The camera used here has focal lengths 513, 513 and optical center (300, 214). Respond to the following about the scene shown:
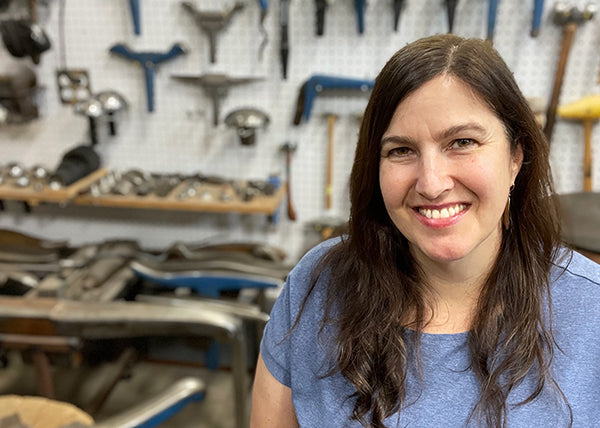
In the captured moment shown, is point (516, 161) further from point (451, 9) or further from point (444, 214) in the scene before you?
point (451, 9)

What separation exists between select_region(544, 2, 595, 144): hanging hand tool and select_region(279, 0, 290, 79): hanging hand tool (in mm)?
1266

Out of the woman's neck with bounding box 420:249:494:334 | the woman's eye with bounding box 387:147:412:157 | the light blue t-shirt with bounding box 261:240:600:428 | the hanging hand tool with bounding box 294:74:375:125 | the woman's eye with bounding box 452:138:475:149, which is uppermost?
the hanging hand tool with bounding box 294:74:375:125

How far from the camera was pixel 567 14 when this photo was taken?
2342 mm

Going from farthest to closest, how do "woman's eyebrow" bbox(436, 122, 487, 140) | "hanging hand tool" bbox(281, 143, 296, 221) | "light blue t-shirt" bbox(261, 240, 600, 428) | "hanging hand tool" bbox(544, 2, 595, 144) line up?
"hanging hand tool" bbox(281, 143, 296, 221) → "hanging hand tool" bbox(544, 2, 595, 144) → "light blue t-shirt" bbox(261, 240, 600, 428) → "woman's eyebrow" bbox(436, 122, 487, 140)

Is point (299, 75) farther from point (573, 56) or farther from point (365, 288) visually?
point (365, 288)

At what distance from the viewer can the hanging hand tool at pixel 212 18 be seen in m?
2.58

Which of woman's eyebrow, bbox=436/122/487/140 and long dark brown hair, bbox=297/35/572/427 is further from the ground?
woman's eyebrow, bbox=436/122/487/140

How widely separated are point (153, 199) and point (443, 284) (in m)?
1.98

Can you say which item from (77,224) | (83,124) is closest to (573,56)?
(83,124)

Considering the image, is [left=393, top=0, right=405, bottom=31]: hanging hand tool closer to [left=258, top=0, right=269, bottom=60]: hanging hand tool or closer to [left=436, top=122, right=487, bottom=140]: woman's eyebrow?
[left=258, top=0, right=269, bottom=60]: hanging hand tool

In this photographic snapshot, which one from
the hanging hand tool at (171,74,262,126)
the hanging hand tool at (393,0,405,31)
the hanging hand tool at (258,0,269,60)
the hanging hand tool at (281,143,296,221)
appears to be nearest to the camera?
the hanging hand tool at (393,0,405,31)

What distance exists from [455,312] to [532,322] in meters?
0.14

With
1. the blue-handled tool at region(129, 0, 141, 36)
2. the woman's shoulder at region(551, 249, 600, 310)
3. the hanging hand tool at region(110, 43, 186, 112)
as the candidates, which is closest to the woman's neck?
the woman's shoulder at region(551, 249, 600, 310)

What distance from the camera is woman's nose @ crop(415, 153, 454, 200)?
33.0 inches
